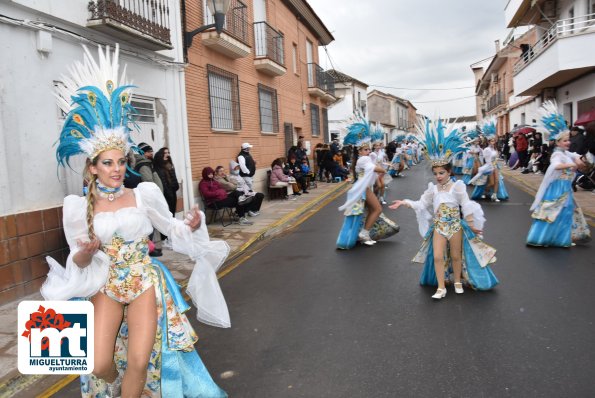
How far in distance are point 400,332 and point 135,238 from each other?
2575 millimetres

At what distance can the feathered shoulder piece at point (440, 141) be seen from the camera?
5598 mm

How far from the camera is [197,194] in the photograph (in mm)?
11133

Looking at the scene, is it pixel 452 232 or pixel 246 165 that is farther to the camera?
pixel 246 165

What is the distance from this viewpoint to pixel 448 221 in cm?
541

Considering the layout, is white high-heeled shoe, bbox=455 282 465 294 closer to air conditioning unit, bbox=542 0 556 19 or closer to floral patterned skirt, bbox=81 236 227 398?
floral patterned skirt, bbox=81 236 227 398

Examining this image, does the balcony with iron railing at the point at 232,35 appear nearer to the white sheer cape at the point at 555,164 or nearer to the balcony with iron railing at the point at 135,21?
the balcony with iron railing at the point at 135,21

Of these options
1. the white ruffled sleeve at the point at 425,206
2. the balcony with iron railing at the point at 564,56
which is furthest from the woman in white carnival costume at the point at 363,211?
the balcony with iron railing at the point at 564,56

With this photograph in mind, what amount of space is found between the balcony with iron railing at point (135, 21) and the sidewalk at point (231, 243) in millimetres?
3660

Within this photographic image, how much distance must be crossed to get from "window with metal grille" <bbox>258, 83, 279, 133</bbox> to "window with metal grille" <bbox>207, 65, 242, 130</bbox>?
1.99 meters

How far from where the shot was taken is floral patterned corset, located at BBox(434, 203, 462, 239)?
212 inches

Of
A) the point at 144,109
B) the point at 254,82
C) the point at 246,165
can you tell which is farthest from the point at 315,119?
the point at 144,109

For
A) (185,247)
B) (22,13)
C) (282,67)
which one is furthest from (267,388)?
(282,67)

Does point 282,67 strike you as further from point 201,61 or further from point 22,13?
point 22,13

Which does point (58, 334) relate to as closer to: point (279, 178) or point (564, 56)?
point (279, 178)
